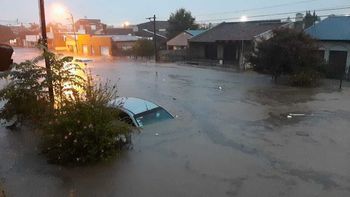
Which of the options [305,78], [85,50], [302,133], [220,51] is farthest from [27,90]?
[85,50]

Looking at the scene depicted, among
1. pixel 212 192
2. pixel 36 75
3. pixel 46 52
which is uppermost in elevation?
pixel 46 52

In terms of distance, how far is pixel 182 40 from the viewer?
162 feet

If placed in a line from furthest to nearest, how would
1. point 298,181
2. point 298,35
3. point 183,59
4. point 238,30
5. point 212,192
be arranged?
1. point 183,59
2. point 238,30
3. point 298,35
4. point 298,181
5. point 212,192

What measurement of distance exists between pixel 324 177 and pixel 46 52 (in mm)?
9203

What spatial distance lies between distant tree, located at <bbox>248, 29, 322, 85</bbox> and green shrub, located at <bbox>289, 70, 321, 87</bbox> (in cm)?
25

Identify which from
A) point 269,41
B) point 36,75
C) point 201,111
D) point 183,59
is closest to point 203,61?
point 183,59

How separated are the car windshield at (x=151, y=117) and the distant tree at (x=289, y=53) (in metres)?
14.3

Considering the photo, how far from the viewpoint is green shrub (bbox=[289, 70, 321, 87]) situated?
2441 cm

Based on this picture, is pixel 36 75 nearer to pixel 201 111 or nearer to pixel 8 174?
pixel 8 174

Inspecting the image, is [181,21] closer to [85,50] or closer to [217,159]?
[85,50]

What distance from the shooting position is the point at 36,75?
11.9 metres

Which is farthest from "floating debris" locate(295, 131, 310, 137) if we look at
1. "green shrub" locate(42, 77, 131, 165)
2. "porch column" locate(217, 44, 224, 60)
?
"porch column" locate(217, 44, 224, 60)

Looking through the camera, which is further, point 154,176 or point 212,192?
point 154,176

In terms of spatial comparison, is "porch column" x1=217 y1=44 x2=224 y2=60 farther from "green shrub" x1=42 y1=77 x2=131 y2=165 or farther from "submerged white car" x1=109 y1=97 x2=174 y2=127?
"green shrub" x1=42 y1=77 x2=131 y2=165
